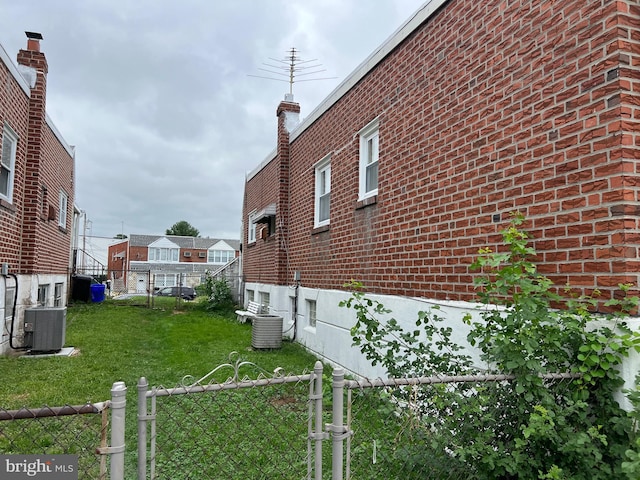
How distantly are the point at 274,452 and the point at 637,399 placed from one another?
2800 mm

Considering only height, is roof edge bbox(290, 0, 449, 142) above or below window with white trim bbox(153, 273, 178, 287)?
above

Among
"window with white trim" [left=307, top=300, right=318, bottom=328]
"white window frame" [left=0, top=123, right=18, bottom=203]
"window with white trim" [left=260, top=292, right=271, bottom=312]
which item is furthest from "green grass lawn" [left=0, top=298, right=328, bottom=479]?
"white window frame" [left=0, top=123, right=18, bottom=203]

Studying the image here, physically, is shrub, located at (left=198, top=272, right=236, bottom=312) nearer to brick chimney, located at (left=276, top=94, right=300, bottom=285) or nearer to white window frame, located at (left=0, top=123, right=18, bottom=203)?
brick chimney, located at (left=276, top=94, right=300, bottom=285)

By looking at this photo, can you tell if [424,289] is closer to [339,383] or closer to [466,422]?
[466,422]

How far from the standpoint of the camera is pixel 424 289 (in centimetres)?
495

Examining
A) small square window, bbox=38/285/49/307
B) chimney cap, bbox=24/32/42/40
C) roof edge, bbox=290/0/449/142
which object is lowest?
small square window, bbox=38/285/49/307

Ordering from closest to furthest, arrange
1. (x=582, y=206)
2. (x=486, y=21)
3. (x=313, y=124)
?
(x=582, y=206) → (x=486, y=21) → (x=313, y=124)

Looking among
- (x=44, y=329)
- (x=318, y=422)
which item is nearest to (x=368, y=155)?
(x=318, y=422)

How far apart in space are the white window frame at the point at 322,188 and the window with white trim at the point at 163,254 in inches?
1927

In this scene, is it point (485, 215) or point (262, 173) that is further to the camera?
point (262, 173)

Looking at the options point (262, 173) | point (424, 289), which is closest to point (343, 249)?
point (424, 289)

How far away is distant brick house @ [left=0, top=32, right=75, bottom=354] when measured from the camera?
25.4 feet

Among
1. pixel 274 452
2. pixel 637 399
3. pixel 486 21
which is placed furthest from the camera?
pixel 486 21

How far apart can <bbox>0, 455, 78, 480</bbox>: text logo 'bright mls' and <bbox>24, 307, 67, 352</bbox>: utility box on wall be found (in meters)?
6.98
